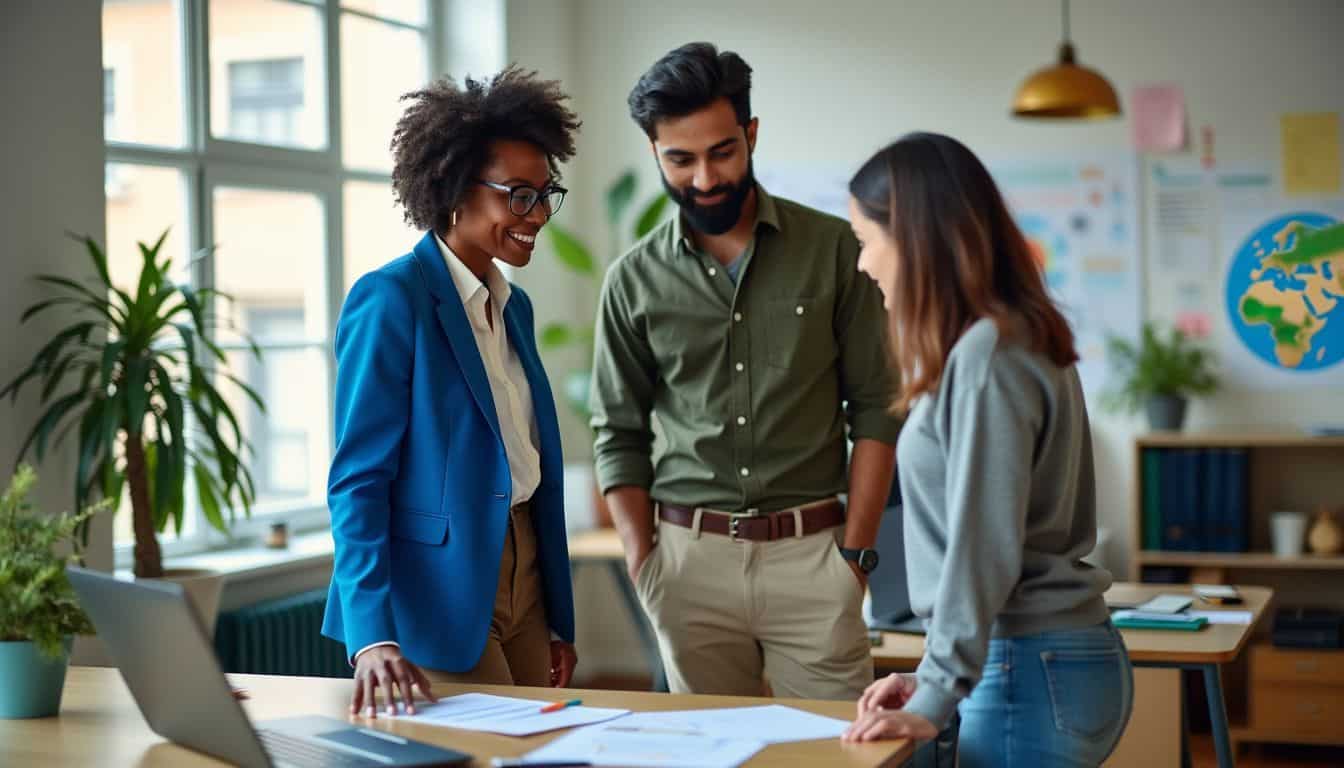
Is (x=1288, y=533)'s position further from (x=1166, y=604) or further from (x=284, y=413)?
(x=284, y=413)

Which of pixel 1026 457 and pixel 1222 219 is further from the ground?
pixel 1222 219

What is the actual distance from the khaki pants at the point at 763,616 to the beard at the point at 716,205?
0.57 m

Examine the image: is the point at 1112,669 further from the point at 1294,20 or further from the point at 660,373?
the point at 1294,20

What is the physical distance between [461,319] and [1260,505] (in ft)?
13.0

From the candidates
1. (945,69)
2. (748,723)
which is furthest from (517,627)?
(945,69)

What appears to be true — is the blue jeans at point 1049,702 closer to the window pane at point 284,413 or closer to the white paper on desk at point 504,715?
the white paper on desk at point 504,715

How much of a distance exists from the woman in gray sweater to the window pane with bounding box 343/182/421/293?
3704 mm

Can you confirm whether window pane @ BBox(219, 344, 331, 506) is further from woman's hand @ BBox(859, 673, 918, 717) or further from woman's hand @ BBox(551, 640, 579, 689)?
woman's hand @ BBox(859, 673, 918, 717)

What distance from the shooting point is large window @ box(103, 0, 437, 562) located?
445 centimetres

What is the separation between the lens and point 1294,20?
526 centimetres

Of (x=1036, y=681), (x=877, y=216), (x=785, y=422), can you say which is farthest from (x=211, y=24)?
(x=1036, y=681)

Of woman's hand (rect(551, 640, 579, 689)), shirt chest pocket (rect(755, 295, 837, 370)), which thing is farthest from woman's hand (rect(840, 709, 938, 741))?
shirt chest pocket (rect(755, 295, 837, 370))

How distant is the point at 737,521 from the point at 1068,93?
8.17 feet

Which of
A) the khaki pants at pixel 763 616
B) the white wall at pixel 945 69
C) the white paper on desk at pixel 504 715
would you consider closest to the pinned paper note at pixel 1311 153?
the white wall at pixel 945 69
